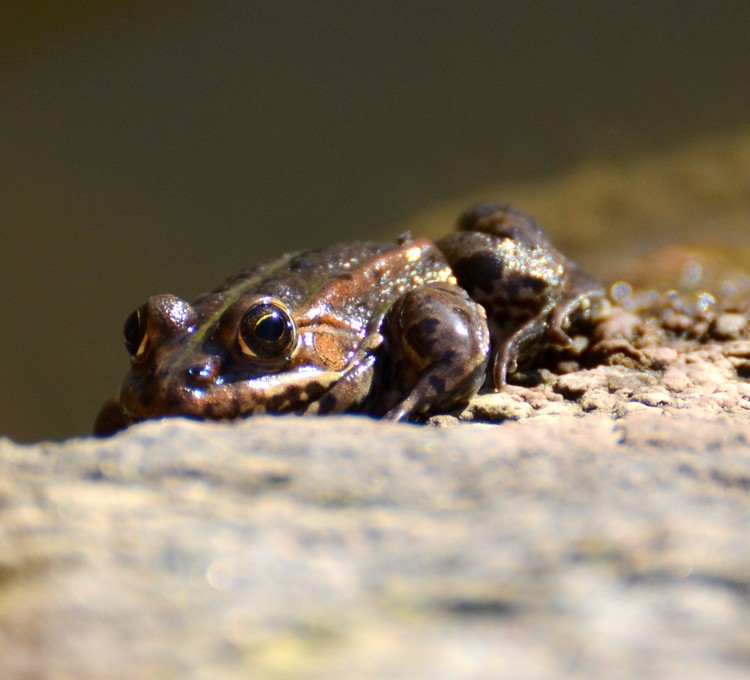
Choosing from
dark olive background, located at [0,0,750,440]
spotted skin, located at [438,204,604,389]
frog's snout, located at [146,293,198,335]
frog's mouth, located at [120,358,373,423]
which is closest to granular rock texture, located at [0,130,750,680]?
frog's mouth, located at [120,358,373,423]

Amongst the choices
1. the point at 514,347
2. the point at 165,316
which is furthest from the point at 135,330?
the point at 514,347

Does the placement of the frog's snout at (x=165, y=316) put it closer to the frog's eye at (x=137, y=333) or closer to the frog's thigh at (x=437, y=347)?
the frog's eye at (x=137, y=333)

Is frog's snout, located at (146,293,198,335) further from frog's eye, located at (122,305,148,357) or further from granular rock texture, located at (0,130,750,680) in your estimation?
granular rock texture, located at (0,130,750,680)

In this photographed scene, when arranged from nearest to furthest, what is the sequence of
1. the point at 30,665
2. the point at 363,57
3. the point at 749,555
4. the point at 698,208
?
the point at 30,665, the point at 749,555, the point at 698,208, the point at 363,57

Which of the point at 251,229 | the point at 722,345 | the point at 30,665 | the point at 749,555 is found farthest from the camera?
the point at 251,229

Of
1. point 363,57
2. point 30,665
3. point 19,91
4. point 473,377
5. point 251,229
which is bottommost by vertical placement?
point 30,665

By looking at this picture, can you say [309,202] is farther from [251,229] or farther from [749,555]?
[749,555]

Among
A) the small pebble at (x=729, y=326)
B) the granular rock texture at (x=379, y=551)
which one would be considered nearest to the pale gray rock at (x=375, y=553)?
the granular rock texture at (x=379, y=551)

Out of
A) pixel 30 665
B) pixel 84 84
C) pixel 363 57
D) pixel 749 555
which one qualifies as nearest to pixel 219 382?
pixel 30 665
